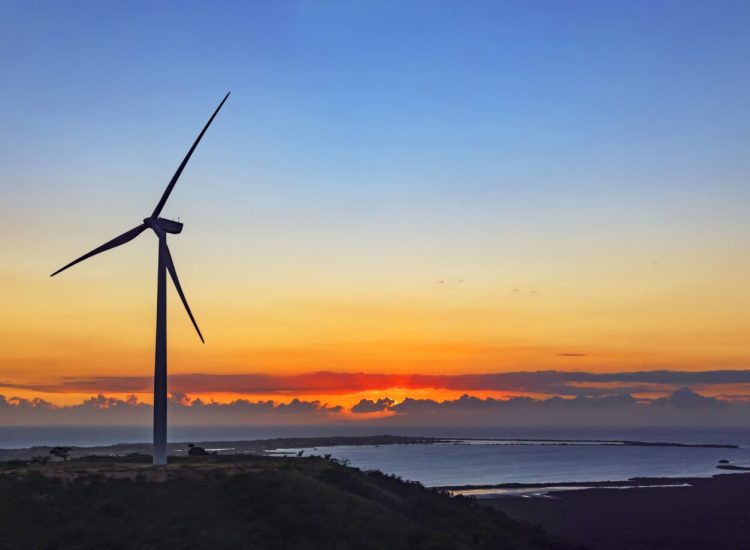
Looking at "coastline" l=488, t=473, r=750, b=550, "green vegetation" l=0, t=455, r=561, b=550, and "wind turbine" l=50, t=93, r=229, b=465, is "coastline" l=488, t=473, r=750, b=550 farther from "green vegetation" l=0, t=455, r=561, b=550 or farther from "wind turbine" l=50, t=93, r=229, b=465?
"wind turbine" l=50, t=93, r=229, b=465

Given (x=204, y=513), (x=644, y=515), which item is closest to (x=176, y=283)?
(x=204, y=513)

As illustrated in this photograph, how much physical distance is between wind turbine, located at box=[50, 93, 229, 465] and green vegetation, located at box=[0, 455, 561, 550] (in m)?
3.25

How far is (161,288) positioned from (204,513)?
19239 mm

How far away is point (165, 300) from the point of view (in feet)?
210

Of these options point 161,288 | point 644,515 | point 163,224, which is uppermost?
point 163,224

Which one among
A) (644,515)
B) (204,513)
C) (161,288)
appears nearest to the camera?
(204,513)

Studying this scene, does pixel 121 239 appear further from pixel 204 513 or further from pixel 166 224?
pixel 204 513

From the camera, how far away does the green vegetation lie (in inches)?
1999

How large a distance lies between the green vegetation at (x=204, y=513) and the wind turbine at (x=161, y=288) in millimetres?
3249

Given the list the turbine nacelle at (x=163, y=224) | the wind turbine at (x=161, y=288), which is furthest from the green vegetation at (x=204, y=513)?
the turbine nacelle at (x=163, y=224)

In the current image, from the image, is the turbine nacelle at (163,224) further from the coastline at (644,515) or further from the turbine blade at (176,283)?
the coastline at (644,515)

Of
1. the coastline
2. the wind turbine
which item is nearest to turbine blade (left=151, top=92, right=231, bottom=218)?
the wind turbine

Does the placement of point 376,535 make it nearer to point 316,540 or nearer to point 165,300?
point 316,540

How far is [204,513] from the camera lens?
176 ft
